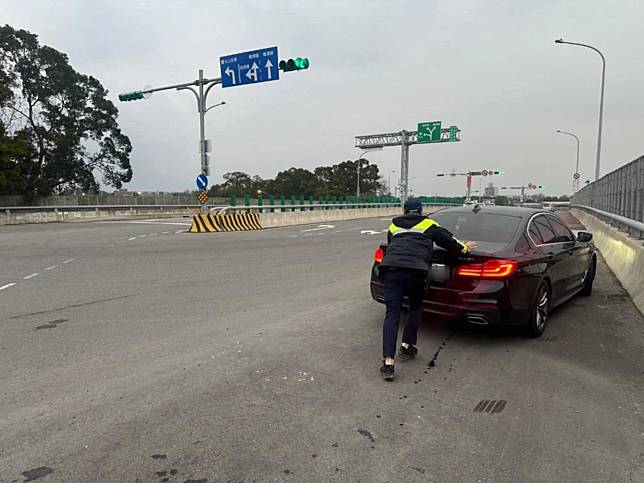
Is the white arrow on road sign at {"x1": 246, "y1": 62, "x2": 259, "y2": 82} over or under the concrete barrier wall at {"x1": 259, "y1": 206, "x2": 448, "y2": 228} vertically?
over

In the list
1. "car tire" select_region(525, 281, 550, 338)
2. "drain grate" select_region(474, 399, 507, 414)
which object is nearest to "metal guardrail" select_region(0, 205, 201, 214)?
"car tire" select_region(525, 281, 550, 338)

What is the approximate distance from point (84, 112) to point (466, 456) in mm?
43316

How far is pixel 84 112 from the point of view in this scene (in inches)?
1526

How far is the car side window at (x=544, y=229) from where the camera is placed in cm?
576

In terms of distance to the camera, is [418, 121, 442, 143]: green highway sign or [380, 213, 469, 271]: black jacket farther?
[418, 121, 442, 143]: green highway sign

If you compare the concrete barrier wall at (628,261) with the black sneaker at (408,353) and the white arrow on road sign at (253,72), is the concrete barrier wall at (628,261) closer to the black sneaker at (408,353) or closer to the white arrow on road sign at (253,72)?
the black sneaker at (408,353)

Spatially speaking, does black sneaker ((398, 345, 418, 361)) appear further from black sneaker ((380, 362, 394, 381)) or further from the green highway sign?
the green highway sign

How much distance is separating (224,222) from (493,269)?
17.8 metres

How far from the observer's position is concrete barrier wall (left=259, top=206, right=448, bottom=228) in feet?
82.2

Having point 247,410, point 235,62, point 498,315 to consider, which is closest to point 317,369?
point 247,410

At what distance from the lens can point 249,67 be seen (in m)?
19.9

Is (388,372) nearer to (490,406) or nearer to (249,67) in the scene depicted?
(490,406)

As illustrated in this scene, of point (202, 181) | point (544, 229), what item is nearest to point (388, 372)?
point (544, 229)

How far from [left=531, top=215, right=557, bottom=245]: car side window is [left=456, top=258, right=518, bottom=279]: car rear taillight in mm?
1157
